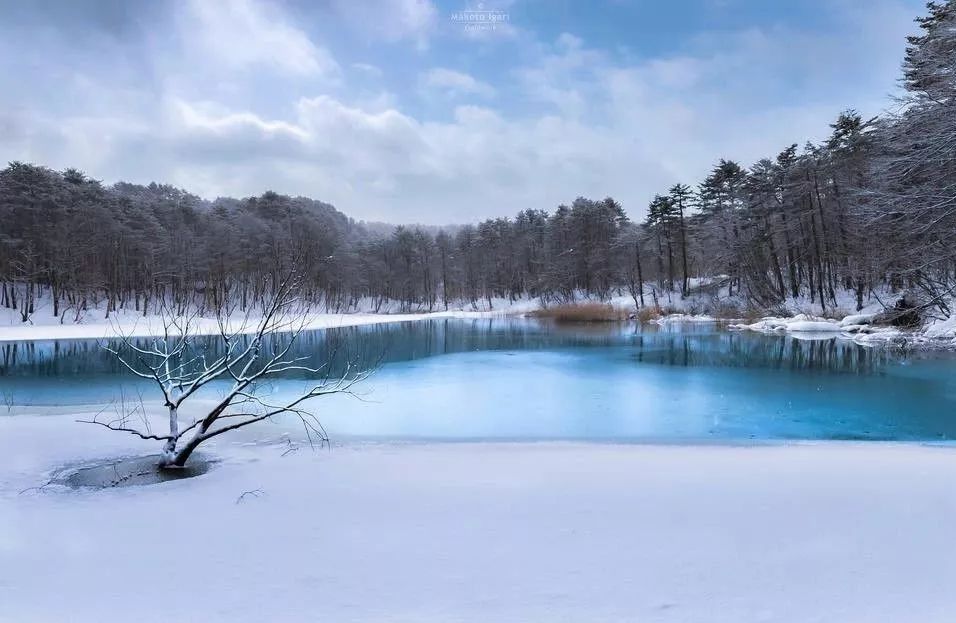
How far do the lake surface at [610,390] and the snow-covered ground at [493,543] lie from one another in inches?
120

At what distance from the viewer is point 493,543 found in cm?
422

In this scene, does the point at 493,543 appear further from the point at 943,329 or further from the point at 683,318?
the point at 683,318

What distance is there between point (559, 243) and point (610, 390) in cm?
4657

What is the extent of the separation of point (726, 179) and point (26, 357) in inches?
1771

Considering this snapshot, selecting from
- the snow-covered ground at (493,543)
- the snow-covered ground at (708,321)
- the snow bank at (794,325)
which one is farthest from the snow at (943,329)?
the snow-covered ground at (493,543)

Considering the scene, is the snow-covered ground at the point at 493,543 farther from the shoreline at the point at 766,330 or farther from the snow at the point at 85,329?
the snow at the point at 85,329

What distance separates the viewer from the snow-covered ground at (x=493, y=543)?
3334mm

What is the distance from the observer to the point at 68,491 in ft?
18.6

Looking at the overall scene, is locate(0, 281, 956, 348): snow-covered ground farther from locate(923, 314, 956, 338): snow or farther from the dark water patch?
the dark water patch

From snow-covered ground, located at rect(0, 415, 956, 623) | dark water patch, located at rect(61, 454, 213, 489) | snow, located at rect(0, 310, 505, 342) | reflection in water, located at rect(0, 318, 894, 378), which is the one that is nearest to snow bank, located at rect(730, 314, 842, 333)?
reflection in water, located at rect(0, 318, 894, 378)

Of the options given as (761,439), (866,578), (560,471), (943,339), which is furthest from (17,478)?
(943,339)

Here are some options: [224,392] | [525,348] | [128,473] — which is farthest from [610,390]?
[525,348]

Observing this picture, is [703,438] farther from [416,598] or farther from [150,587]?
[150,587]

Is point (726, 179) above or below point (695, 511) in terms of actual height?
above
